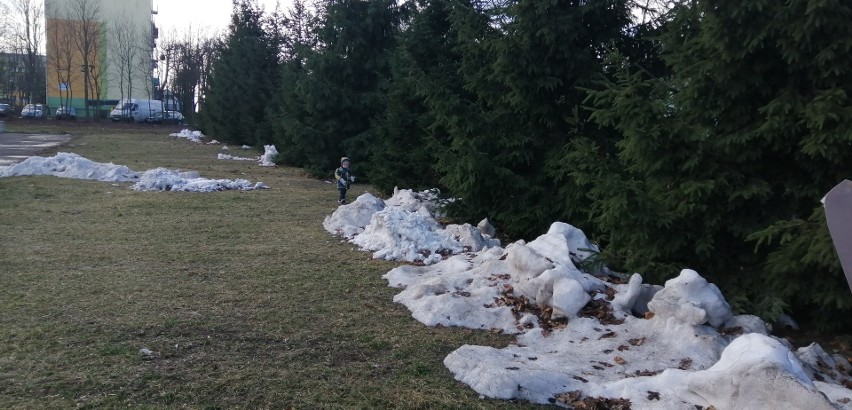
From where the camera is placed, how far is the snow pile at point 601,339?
4.14 meters

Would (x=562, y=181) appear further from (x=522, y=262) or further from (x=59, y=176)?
(x=59, y=176)

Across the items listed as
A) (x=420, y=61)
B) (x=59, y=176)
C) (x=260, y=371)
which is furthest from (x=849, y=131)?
(x=59, y=176)

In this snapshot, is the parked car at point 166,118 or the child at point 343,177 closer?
the child at point 343,177

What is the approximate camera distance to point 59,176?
1778 cm

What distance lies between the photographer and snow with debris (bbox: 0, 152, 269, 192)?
15.7 m

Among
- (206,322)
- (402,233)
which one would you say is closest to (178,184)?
(402,233)

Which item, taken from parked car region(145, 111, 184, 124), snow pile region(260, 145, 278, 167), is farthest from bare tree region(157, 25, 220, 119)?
snow pile region(260, 145, 278, 167)

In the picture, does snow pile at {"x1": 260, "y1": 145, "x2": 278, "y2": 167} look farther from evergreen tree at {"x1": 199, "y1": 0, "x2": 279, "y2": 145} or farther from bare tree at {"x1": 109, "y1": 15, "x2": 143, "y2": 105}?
bare tree at {"x1": 109, "y1": 15, "x2": 143, "y2": 105}

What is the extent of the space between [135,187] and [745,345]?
561 inches

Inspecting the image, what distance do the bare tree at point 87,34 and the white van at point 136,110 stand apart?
2004mm

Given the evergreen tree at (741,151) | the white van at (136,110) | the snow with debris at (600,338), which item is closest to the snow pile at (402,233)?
the snow with debris at (600,338)

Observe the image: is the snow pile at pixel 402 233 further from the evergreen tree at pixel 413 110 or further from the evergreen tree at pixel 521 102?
the evergreen tree at pixel 413 110

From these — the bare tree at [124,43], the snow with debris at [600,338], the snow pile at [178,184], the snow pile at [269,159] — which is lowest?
the snow pile at [269,159]

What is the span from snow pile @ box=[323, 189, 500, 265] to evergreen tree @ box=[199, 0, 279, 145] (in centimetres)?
2111
